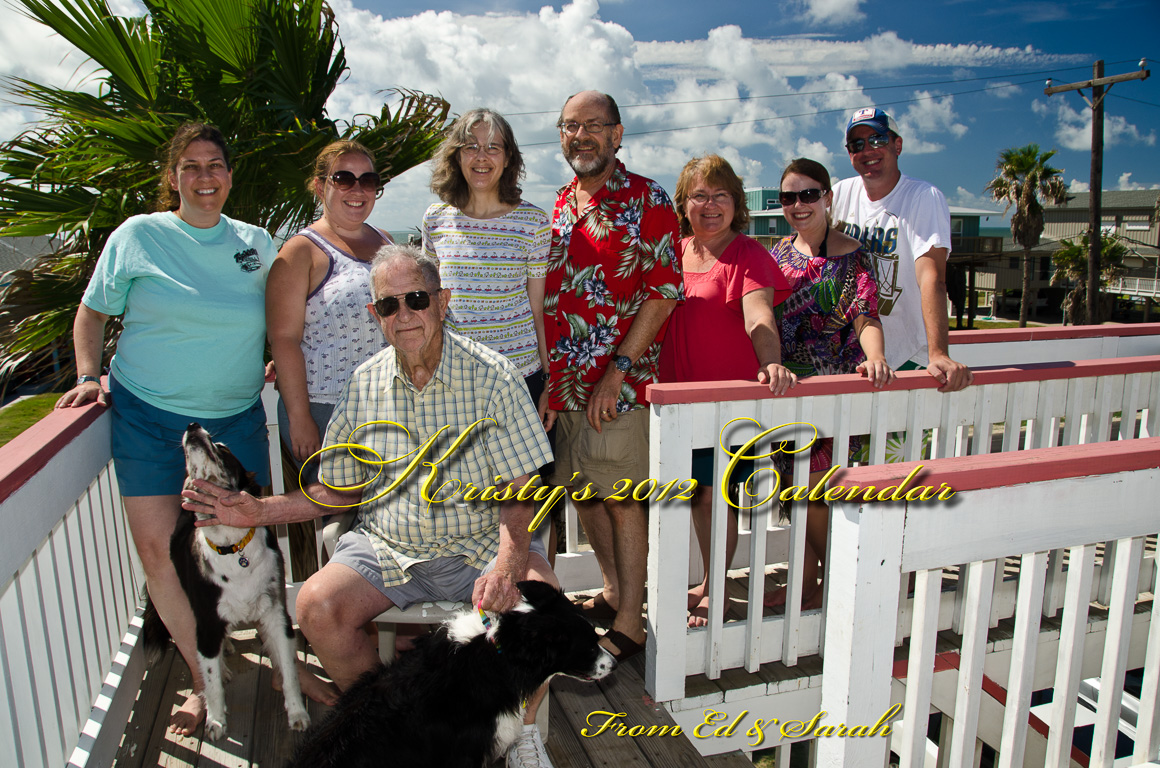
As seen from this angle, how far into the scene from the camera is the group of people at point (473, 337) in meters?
2.13

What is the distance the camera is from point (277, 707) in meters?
2.47

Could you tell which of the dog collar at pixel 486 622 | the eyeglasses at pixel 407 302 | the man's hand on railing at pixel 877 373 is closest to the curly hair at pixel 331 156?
the eyeglasses at pixel 407 302

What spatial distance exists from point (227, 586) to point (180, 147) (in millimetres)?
1480

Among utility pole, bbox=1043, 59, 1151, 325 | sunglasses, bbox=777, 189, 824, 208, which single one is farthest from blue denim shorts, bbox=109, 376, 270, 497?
utility pole, bbox=1043, 59, 1151, 325

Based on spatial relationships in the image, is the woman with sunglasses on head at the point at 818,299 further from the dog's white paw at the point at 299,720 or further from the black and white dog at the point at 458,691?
the dog's white paw at the point at 299,720

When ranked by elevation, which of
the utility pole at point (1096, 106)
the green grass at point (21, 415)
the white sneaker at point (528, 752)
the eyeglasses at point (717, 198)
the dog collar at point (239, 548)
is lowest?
the green grass at point (21, 415)

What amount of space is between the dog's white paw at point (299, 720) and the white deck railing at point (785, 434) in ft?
3.89

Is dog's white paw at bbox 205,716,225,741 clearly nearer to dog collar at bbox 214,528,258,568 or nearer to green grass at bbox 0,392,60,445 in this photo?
dog collar at bbox 214,528,258,568

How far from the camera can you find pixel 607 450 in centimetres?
259

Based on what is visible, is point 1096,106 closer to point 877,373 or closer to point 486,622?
point 877,373

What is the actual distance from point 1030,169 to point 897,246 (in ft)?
128

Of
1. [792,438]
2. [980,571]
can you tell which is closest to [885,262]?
[792,438]

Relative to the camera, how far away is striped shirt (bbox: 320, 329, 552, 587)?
213 cm

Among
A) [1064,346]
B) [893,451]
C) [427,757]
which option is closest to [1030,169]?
[1064,346]
